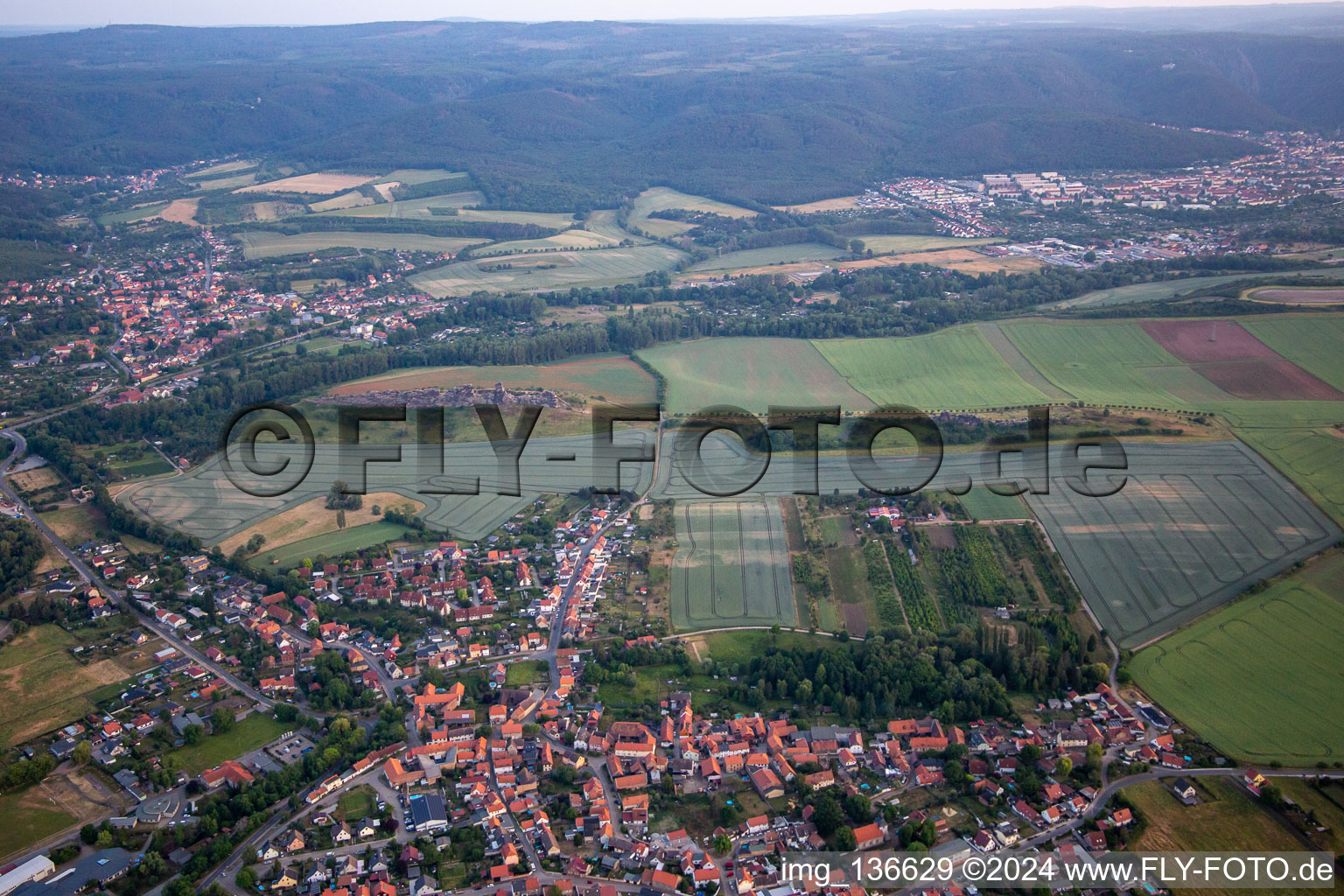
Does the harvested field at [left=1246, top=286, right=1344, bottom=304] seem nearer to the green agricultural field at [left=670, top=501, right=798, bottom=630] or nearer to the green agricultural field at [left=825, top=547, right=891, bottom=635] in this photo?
the green agricultural field at [left=825, top=547, right=891, bottom=635]

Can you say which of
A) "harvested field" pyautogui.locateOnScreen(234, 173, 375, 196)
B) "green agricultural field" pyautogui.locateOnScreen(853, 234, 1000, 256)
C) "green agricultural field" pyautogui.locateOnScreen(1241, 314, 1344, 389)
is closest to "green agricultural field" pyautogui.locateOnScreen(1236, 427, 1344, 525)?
"green agricultural field" pyautogui.locateOnScreen(1241, 314, 1344, 389)

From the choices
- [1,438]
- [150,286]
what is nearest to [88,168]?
[150,286]

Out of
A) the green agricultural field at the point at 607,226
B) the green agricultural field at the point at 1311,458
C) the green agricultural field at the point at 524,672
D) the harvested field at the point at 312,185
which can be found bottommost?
the green agricultural field at the point at 524,672

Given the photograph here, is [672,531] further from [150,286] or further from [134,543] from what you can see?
[150,286]

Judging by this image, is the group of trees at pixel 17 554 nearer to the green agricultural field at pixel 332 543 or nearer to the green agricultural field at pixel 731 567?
the green agricultural field at pixel 332 543

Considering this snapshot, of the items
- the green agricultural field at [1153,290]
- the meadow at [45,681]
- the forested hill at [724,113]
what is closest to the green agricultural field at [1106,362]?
the green agricultural field at [1153,290]
